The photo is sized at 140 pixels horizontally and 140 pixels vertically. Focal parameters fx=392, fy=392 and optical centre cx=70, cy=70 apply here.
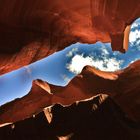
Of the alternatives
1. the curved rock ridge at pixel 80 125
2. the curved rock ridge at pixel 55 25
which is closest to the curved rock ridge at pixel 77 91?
the curved rock ridge at pixel 55 25

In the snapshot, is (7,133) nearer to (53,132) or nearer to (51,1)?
(53,132)

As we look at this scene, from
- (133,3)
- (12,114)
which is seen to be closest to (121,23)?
(133,3)

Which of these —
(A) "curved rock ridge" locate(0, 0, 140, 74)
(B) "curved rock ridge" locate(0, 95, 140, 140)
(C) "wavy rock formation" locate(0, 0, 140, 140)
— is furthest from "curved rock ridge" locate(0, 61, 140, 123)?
(B) "curved rock ridge" locate(0, 95, 140, 140)

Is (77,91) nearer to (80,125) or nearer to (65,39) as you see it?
(65,39)

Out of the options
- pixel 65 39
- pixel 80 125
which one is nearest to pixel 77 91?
pixel 65 39

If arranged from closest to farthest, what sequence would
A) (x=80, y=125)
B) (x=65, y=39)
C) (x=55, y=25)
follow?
(x=80, y=125)
(x=55, y=25)
(x=65, y=39)
